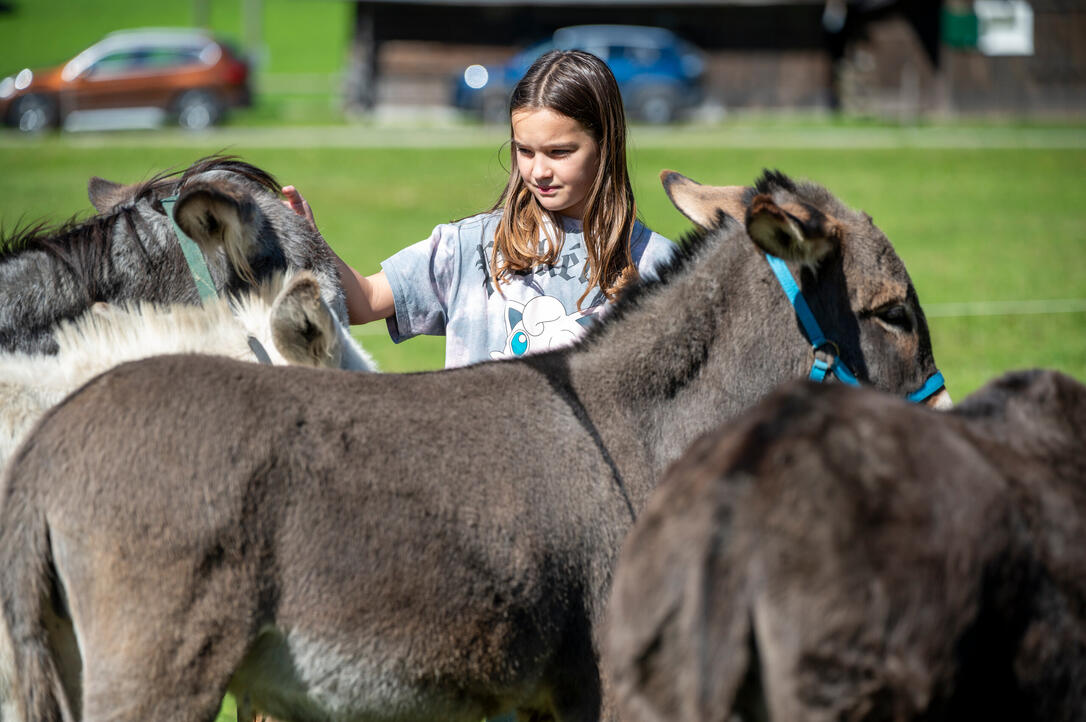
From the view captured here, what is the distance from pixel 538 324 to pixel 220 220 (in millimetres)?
1229

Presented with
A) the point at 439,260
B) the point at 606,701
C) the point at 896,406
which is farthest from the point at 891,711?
the point at 439,260

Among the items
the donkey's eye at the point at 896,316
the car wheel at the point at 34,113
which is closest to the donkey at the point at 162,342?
the donkey's eye at the point at 896,316

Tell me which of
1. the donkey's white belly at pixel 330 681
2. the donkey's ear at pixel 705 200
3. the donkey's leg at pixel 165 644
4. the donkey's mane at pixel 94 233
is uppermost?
the donkey's ear at pixel 705 200

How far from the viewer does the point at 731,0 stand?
4209 cm

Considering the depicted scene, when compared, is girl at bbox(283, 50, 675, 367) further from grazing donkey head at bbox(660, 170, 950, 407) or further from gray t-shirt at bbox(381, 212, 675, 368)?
grazing donkey head at bbox(660, 170, 950, 407)

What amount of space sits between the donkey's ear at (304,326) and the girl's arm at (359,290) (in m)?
0.70

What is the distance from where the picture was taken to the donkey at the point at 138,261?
3.73 metres

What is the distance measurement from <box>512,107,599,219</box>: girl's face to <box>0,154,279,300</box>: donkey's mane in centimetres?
97

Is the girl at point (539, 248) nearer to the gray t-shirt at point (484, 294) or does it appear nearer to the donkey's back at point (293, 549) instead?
the gray t-shirt at point (484, 294)

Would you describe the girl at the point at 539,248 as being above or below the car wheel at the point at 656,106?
above

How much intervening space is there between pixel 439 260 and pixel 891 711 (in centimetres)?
270

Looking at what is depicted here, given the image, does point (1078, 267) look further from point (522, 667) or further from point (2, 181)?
point (2, 181)

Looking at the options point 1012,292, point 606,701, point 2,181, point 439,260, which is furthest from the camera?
point 2,181

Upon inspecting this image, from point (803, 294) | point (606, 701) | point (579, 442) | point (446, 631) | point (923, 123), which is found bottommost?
point (923, 123)
